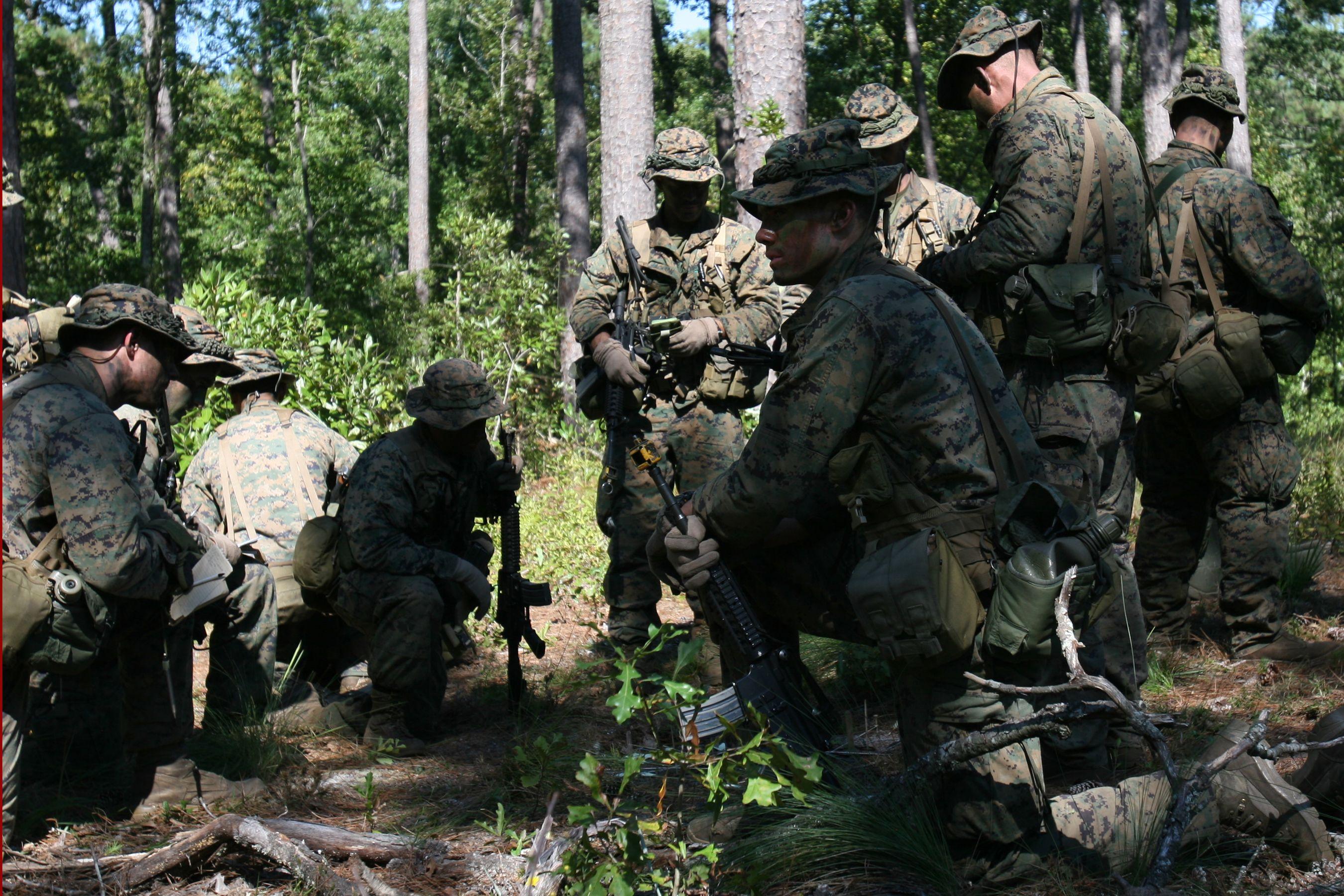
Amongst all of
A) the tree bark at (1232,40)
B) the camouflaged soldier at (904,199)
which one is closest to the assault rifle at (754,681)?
the camouflaged soldier at (904,199)

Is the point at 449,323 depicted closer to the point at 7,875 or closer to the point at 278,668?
the point at 278,668

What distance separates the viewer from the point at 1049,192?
14.2ft

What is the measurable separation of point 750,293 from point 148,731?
3.52m

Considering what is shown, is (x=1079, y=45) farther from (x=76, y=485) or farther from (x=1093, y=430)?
(x=76, y=485)

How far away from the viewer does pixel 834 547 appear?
3.80 metres

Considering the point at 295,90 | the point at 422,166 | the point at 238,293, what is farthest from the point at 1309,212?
the point at 295,90

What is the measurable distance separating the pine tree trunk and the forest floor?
391 inches

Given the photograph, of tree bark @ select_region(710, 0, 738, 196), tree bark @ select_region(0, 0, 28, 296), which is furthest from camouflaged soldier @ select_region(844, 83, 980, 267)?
tree bark @ select_region(710, 0, 738, 196)

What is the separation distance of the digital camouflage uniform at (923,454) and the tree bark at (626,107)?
8.31 m

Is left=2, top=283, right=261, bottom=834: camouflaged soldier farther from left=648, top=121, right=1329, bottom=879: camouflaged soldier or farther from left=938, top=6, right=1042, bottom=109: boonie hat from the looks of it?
left=938, top=6, right=1042, bottom=109: boonie hat

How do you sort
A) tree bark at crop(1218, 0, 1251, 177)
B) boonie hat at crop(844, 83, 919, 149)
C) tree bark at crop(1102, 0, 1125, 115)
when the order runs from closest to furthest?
boonie hat at crop(844, 83, 919, 149) < tree bark at crop(1218, 0, 1251, 177) < tree bark at crop(1102, 0, 1125, 115)

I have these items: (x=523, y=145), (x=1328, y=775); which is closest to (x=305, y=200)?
(x=523, y=145)

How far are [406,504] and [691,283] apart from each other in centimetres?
192

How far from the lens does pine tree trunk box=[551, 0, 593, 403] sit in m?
15.9
